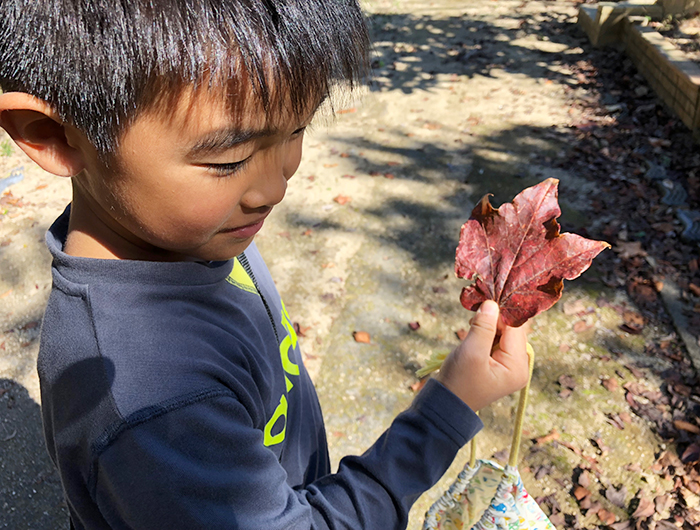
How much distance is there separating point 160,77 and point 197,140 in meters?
0.11

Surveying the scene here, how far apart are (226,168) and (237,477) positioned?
0.53 meters

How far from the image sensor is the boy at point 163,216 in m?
0.81

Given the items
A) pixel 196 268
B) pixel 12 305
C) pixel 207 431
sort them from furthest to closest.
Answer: pixel 12 305, pixel 196 268, pixel 207 431

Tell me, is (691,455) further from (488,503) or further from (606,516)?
(488,503)

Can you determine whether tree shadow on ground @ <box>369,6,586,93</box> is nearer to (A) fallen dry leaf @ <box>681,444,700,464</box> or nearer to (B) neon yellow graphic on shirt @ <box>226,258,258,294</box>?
(A) fallen dry leaf @ <box>681,444,700,464</box>

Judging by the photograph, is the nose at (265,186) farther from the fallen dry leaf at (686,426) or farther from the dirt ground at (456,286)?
the fallen dry leaf at (686,426)

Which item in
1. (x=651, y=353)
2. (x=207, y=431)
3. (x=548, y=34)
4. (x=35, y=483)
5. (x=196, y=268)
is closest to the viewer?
(x=207, y=431)

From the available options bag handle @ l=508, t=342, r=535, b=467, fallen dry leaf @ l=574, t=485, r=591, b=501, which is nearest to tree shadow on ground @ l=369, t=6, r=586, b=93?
fallen dry leaf @ l=574, t=485, r=591, b=501

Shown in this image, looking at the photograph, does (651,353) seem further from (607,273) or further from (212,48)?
(212,48)

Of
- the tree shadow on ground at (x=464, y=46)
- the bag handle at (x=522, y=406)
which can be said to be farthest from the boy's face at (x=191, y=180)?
the tree shadow on ground at (x=464, y=46)

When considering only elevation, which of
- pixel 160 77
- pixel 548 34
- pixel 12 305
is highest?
pixel 160 77

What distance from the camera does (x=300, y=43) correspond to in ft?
2.89

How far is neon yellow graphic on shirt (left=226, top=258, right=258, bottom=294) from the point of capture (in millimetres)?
1262

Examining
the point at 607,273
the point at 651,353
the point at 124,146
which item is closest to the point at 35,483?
the point at 124,146
